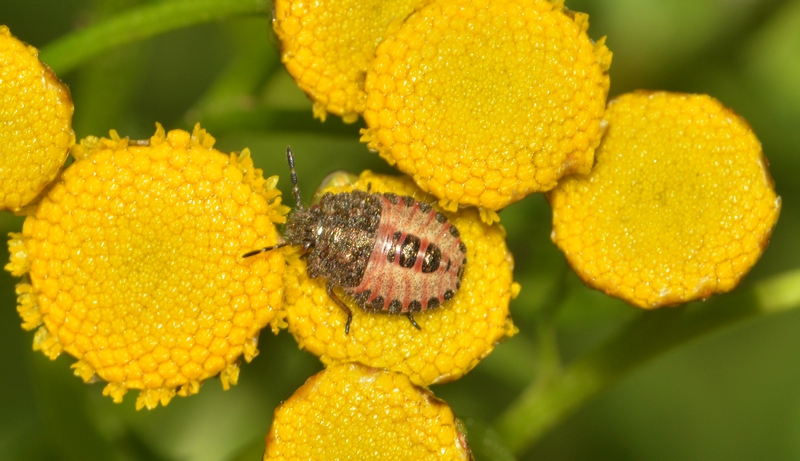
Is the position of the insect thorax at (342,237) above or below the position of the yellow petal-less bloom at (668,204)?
below

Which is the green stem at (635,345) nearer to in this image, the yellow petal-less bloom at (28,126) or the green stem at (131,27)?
the green stem at (131,27)

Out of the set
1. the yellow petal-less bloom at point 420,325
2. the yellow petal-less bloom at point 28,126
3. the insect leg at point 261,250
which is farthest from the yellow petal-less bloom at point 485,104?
the yellow petal-less bloom at point 28,126

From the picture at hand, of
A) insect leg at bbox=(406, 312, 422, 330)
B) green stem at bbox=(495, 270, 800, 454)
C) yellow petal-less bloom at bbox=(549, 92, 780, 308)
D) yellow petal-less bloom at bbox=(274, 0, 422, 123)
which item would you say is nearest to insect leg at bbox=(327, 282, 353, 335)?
insect leg at bbox=(406, 312, 422, 330)

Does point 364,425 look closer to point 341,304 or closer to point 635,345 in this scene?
point 341,304

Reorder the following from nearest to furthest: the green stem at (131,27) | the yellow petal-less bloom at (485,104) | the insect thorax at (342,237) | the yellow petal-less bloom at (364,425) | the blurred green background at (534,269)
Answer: the yellow petal-less bloom at (364,425)
the yellow petal-less bloom at (485,104)
the insect thorax at (342,237)
the green stem at (131,27)
the blurred green background at (534,269)

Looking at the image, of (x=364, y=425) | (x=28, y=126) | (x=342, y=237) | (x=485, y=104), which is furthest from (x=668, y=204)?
(x=28, y=126)

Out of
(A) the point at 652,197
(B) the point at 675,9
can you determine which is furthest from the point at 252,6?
(B) the point at 675,9

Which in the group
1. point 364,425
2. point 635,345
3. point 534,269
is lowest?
point 534,269
